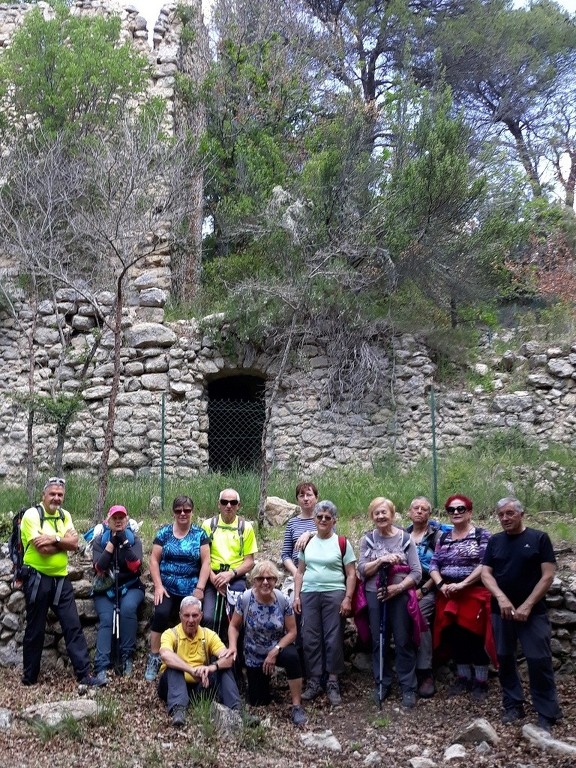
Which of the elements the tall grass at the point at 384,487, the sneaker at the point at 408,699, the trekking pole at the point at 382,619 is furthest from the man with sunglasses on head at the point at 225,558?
the tall grass at the point at 384,487

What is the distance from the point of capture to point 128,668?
18.5 feet

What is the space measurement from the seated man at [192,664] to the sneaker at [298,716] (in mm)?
349

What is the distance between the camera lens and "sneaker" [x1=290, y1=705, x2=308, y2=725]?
16.4 feet

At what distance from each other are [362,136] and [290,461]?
5.14m

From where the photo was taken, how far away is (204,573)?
5.59 meters

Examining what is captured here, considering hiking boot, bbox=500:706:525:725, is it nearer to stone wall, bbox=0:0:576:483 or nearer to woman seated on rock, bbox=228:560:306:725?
woman seated on rock, bbox=228:560:306:725

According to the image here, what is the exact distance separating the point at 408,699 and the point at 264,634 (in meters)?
1.02

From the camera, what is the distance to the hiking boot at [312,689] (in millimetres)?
5324

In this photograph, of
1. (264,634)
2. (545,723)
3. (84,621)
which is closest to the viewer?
(545,723)

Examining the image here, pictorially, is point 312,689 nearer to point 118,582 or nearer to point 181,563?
point 181,563

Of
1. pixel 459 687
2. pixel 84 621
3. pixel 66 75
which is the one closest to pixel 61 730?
pixel 84 621

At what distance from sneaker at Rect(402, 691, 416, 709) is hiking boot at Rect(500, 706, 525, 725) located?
57 centimetres

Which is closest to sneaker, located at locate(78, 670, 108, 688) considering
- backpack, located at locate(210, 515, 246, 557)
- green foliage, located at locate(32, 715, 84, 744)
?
green foliage, located at locate(32, 715, 84, 744)

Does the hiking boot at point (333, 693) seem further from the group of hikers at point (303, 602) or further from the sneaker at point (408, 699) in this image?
the sneaker at point (408, 699)
